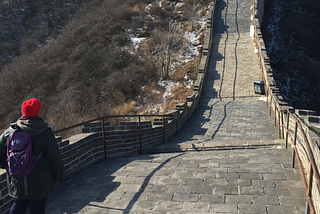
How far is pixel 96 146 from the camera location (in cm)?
574

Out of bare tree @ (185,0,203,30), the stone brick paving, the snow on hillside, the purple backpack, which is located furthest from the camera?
bare tree @ (185,0,203,30)

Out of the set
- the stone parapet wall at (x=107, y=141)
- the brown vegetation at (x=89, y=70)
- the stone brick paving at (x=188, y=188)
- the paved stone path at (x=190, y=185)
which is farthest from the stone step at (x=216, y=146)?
the brown vegetation at (x=89, y=70)

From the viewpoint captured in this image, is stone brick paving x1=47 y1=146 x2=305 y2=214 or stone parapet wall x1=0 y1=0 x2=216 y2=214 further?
stone parapet wall x1=0 y1=0 x2=216 y2=214

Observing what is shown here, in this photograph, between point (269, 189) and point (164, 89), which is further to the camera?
point (164, 89)

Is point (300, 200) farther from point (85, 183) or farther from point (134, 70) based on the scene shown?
point (134, 70)

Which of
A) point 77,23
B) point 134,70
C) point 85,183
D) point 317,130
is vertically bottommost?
point 85,183

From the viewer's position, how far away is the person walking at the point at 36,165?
9.31 feet

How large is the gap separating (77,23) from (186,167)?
29.1 meters

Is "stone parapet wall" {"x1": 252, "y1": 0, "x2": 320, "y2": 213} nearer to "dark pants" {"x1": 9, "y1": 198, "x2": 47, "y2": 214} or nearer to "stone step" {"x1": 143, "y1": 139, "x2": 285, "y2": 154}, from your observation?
"stone step" {"x1": 143, "y1": 139, "x2": 285, "y2": 154}

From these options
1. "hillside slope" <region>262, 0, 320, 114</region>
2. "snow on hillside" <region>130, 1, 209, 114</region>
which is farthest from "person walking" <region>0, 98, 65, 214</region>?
"hillside slope" <region>262, 0, 320, 114</region>

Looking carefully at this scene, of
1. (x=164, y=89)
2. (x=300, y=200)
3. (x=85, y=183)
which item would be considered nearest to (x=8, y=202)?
(x=85, y=183)

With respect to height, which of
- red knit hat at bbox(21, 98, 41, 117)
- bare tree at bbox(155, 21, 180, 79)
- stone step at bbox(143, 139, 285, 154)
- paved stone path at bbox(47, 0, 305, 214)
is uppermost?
bare tree at bbox(155, 21, 180, 79)

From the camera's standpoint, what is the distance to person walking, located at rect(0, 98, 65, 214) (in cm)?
284

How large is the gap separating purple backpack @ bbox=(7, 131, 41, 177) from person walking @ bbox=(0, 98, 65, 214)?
0.13 feet
